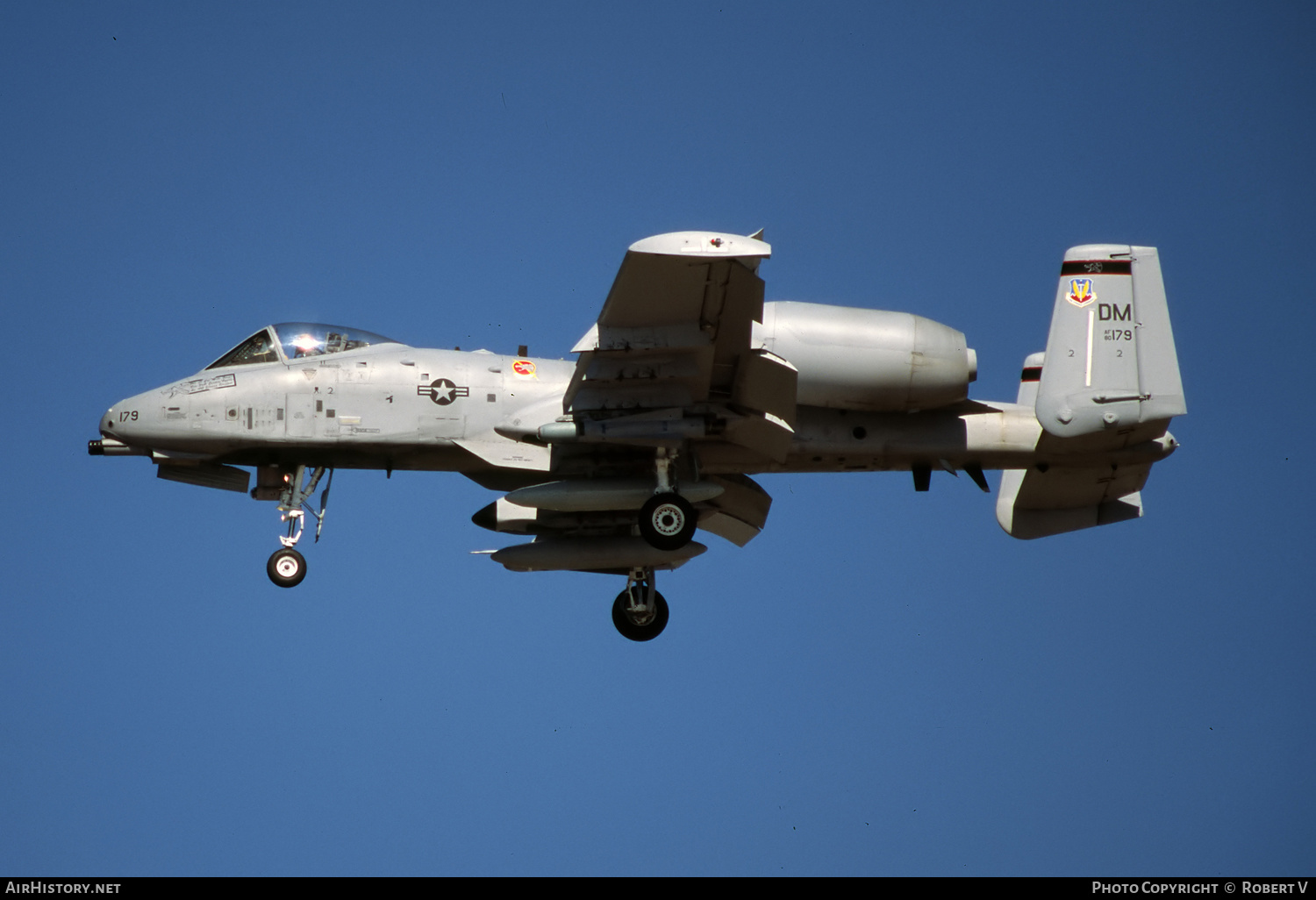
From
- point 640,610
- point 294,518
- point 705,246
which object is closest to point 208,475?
point 294,518

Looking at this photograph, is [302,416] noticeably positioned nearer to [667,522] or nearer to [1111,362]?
[667,522]

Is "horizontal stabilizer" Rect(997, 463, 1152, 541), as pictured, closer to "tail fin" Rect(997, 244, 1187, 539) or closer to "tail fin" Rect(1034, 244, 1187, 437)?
"tail fin" Rect(997, 244, 1187, 539)

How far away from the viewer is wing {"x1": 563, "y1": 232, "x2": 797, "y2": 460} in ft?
57.2

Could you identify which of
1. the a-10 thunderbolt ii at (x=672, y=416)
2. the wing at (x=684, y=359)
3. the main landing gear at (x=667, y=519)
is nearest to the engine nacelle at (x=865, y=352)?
the a-10 thunderbolt ii at (x=672, y=416)

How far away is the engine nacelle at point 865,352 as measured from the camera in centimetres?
1934

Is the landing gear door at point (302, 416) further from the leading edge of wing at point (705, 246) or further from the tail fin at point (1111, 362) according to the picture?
the tail fin at point (1111, 362)

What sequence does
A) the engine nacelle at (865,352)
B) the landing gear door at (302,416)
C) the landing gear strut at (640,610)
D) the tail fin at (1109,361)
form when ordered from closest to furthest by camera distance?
the engine nacelle at (865,352) → the tail fin at (1109,361) → the landing gear door at (302,416) → the landing gear strut at (640,610)

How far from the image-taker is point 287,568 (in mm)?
20953

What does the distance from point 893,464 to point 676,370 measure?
12.2 ft

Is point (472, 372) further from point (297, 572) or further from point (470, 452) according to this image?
point (297, 572)

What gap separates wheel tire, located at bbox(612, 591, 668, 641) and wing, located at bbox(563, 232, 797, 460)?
334 cm

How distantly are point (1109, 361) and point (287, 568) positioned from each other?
10.5 meters

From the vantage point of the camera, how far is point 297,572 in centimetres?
2098
